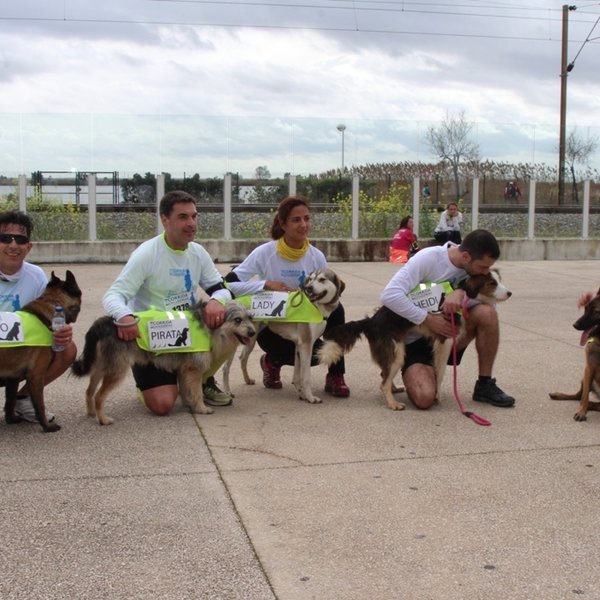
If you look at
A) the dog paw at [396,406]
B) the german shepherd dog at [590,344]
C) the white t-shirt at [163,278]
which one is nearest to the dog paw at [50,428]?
the white t-shirt at [163,278]

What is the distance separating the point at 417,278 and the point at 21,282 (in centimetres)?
284

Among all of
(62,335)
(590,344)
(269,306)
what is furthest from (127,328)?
(590,344)

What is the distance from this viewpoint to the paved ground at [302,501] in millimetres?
3234

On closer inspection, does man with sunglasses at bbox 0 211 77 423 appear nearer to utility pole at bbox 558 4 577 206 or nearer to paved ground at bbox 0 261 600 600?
paved ground at bbox 0 261 600 600

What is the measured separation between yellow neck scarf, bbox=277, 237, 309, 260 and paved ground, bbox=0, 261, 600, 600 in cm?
111

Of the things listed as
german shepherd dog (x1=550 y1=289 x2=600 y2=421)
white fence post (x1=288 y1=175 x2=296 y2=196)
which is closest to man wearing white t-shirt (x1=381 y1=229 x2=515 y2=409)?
german shepherd dog (x1=550 y1=289 x2=600 y2=421)

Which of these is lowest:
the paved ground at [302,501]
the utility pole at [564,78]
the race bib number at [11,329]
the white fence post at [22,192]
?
the paved ground at [302,501]

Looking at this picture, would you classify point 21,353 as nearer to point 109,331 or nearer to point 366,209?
point 109,331

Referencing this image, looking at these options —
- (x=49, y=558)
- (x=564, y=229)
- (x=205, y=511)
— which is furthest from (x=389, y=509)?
(x=564, y=229)

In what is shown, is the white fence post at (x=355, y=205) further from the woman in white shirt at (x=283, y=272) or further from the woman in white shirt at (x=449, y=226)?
the woman in white shirt at (x=283, y=272)

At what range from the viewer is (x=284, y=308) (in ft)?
19.9

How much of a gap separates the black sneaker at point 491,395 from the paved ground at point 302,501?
0.09m

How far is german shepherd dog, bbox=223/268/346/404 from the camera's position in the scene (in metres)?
6.04

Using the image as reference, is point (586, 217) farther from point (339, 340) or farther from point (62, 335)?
point (62, 335)
